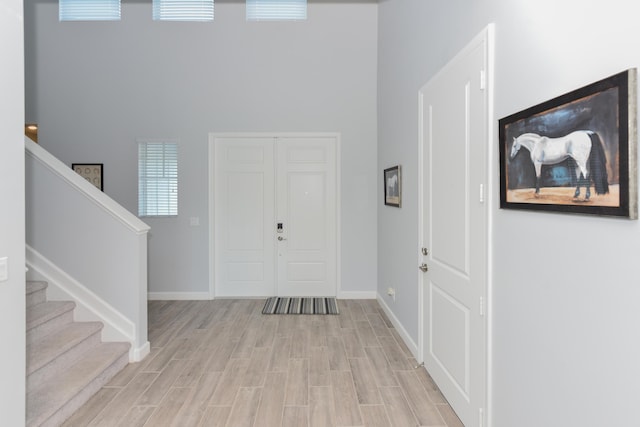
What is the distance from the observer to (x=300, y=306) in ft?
15.1

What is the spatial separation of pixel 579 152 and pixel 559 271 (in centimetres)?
46

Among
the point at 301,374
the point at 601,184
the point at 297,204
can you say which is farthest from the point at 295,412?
the point at 297,204

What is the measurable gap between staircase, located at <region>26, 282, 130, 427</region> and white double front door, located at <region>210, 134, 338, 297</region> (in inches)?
83.9

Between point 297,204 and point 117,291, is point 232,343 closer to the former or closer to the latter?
point 117,291

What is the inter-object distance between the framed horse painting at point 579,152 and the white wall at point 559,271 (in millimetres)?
54

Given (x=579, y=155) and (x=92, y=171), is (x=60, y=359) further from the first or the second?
(x=579, y=155)

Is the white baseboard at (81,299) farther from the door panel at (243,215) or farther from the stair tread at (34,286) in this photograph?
the door panel at (243,215)

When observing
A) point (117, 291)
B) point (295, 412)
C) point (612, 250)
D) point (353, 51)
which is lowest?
point (295, 412)

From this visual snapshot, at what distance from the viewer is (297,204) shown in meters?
5.00

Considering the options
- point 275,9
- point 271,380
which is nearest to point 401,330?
point 271,380

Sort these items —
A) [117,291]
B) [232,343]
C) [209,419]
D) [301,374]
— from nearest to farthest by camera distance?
[209,419], [301,374], [117,291], [232,343]

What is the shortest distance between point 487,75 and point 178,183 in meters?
4.27

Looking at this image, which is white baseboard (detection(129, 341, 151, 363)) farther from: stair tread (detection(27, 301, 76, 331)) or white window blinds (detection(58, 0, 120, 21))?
white window blinds (detection(58, 0, 120, 21))

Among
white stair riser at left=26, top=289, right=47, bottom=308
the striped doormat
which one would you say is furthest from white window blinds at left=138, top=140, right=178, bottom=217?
white stair riser at left=26, top=289, right=47, bottom=308
